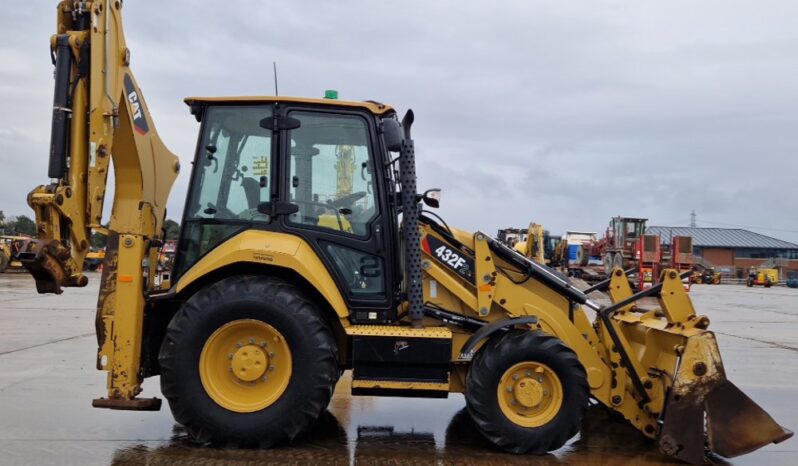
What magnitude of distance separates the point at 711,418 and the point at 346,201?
313 cm

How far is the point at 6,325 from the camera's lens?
13.2 metres

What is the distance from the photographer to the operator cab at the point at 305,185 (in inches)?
213

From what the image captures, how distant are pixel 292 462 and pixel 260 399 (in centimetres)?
55

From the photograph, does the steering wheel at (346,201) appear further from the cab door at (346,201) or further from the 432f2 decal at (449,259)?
the 432f2 decal at (449,259)

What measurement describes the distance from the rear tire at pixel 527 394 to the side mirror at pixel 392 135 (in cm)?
167

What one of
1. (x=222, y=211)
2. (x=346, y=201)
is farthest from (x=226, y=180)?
(x=346, y=201)

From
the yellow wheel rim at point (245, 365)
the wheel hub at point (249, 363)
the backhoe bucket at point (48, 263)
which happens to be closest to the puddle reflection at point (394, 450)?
the yellow wheel rim at point (245, 365)

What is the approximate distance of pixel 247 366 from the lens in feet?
16.9

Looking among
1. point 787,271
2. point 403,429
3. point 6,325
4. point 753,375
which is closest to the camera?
point 403,429

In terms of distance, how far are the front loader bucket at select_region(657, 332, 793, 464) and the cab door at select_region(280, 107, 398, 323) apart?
7.24 ft

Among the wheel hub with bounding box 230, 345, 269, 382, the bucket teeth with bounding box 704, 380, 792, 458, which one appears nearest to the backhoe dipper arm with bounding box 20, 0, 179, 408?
the wheel hub with bounding box 230, 345, 269, 382

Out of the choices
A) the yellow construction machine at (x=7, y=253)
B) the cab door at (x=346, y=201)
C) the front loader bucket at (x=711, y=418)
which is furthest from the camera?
the yellow construction machine at (x=7, y=253)

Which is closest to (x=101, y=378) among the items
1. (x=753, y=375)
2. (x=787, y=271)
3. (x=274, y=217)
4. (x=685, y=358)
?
(x=274, y=217)

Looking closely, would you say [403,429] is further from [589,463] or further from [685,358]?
[685,358]
